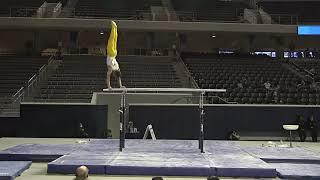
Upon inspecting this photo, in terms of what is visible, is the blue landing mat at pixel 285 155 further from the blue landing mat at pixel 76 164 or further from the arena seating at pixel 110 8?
the arena seating at pixel 110 8

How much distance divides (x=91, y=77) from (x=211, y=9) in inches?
474

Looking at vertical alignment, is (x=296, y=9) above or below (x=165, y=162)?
above

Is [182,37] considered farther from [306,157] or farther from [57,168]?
[57,168]

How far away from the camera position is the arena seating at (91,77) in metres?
20.0

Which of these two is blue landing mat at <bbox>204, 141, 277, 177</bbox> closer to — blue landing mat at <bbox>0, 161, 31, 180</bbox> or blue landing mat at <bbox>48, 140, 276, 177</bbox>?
blue landing mat at <bbox>48, 140, 276, 177</bbox>

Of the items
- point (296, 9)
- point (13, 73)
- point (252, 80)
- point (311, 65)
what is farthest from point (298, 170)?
point (296, 9)

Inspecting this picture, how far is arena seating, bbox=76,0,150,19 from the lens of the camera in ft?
90.0

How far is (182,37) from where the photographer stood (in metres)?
30.4

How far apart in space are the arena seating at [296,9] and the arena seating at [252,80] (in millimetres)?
5623

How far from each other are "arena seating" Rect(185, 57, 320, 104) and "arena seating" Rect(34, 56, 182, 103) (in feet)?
5.52

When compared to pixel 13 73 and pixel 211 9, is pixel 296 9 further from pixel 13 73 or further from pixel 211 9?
pixel 13 73

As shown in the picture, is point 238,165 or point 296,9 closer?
point 238,165

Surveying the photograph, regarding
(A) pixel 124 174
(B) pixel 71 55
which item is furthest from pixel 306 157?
(B) pixel 71 55

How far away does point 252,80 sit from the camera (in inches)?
885
